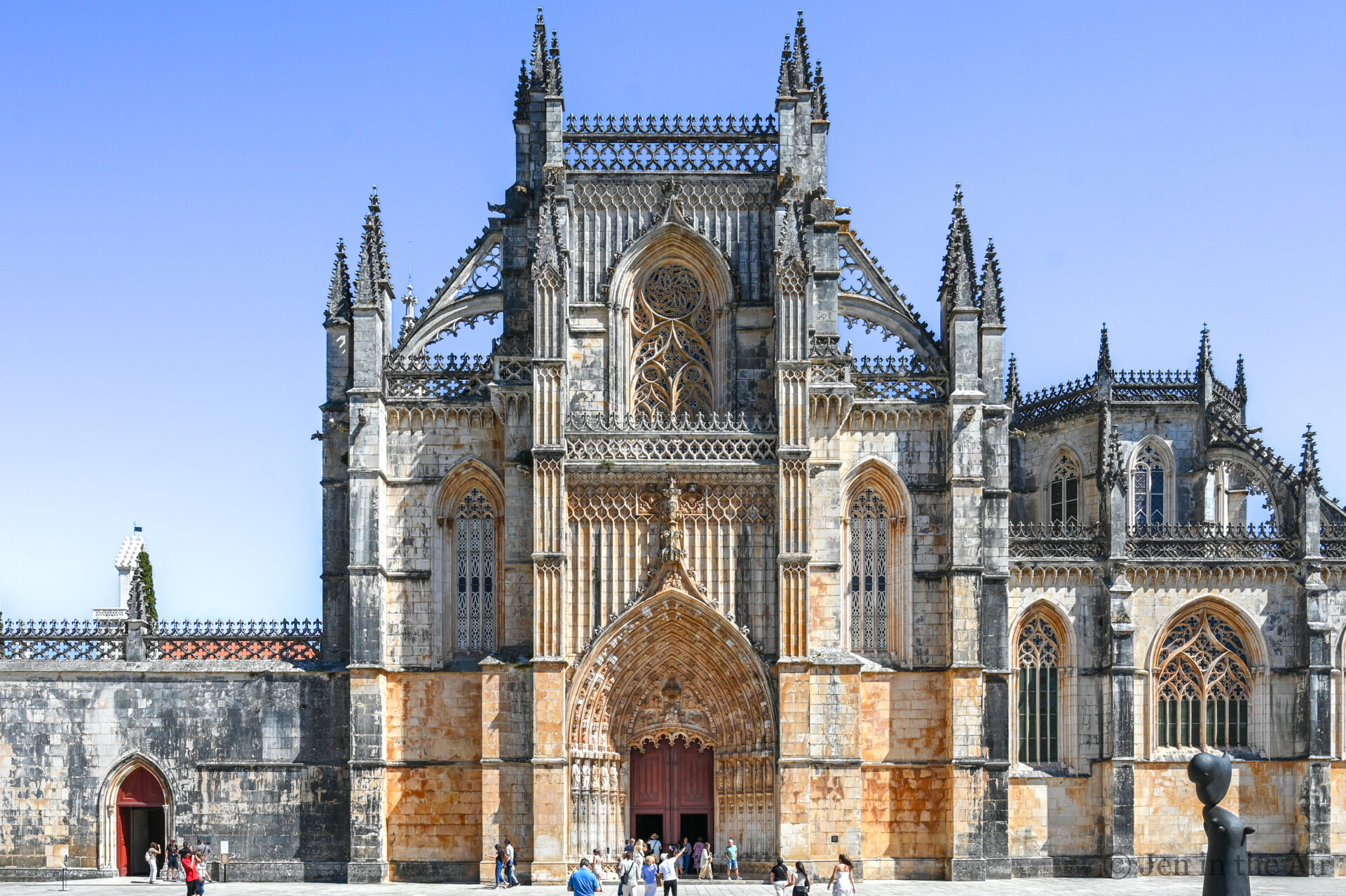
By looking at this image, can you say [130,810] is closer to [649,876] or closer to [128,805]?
[128,805]

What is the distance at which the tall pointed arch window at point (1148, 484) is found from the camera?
1930 inches

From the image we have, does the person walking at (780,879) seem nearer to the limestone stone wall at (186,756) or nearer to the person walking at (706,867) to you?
the person walking at (706,867)

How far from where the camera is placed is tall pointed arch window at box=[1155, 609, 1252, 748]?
139ft

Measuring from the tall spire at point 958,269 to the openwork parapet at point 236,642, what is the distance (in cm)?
1871

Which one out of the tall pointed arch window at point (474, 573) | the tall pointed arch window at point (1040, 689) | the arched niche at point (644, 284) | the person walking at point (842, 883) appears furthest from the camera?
the tall pointed arch window at point (1040, 689)

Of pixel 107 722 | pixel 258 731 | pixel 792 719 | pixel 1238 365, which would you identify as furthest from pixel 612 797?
pixel 1238 365

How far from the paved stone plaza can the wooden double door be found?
2380 millimetres

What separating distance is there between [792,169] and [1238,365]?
19332mm

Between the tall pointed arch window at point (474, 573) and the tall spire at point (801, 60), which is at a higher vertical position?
the tall spire at point (801, 60)

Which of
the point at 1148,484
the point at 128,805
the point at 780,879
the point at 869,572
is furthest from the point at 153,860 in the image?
the point at 1148,484

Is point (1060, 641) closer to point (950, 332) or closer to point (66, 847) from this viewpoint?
point (950, 332)

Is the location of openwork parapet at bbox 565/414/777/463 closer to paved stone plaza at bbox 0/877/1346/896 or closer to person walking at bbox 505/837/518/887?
person walking at bbox 505/837/518/887

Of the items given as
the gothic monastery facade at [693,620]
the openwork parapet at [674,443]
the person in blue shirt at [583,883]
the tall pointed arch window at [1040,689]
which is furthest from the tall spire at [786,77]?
the person in blue shirt at [583,883]

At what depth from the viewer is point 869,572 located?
4041 centimetres
